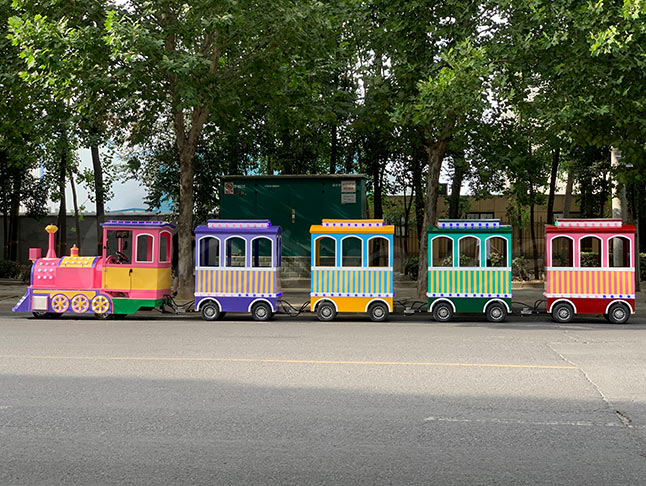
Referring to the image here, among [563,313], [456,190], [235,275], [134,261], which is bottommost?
[563,313]

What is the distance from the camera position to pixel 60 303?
1590cm

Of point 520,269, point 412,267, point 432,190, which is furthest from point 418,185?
point 432,190

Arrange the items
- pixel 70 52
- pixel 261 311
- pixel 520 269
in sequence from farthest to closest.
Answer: pixel 520 269, pixel 70 52, pixel 261 311

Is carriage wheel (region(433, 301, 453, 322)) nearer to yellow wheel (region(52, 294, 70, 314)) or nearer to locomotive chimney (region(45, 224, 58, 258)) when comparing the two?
yellow wheel (region(52, 294, 70, 314))

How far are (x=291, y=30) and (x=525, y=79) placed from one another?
6.18 m

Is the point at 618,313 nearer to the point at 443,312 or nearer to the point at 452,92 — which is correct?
the point at 443,312

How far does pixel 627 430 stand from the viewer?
20.4ft

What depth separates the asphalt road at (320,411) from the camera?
203 inches

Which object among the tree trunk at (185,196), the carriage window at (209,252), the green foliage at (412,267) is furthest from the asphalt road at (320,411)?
the green foliage at (412,267)

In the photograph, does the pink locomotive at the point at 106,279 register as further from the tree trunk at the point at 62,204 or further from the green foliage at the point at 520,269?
the green foliage at the point at 520,269

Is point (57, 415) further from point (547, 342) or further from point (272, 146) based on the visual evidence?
point (272, 146)

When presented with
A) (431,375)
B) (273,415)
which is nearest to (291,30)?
(431,375)

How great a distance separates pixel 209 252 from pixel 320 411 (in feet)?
32.4

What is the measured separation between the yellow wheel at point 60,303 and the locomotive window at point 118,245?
1.29 metres
